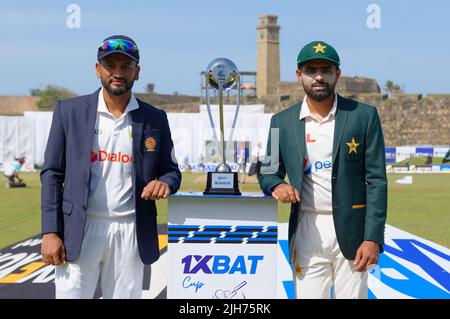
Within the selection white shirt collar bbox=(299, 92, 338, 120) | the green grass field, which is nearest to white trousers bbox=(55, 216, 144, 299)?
white shirt collar bbox=(299, 92, 338, 120)

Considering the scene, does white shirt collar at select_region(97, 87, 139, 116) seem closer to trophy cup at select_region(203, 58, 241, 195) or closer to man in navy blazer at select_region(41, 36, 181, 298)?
man in navy blazer at select_region(41, 36, 181, 298)

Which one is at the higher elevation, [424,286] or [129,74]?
[129,74]

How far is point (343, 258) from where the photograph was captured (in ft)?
10.6

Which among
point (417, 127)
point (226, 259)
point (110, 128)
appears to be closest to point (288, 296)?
point (226, 259)

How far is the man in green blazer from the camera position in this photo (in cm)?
319

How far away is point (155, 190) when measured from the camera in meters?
3.09

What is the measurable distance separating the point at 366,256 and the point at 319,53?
1.05 meters

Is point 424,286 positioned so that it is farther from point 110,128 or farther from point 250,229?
point 110,128

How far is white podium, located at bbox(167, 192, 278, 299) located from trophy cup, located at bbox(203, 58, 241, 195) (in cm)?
8

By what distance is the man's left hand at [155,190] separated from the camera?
10.1ft

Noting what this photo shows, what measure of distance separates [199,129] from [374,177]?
23659 mm

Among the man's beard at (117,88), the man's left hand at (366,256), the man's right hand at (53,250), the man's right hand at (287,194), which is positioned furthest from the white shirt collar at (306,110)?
the man's right hand at (53,250)

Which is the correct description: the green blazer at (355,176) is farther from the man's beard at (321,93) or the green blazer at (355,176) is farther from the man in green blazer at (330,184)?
the man's beard at (321,93)
